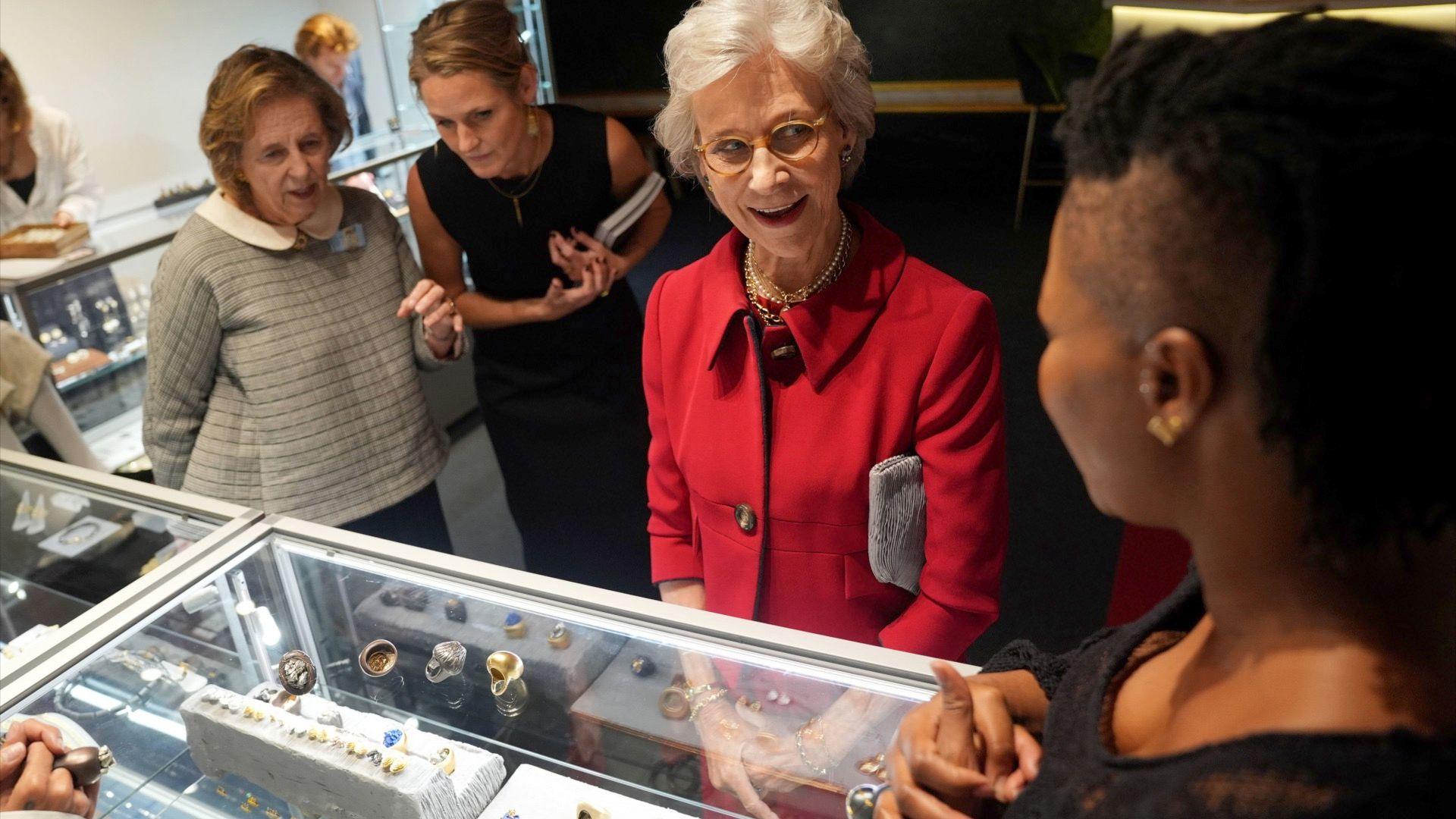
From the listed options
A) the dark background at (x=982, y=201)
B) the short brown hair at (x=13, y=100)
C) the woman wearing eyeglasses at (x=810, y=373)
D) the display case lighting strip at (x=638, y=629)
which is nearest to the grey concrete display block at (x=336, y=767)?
the display case lighting strip at (x=638, y=629)

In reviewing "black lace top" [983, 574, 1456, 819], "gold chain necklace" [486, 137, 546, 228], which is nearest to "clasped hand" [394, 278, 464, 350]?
"gold chain necklace" [486, 137, 546, 228]

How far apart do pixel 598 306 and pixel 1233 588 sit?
2.17 meters

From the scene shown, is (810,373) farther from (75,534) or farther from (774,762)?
(75,534)

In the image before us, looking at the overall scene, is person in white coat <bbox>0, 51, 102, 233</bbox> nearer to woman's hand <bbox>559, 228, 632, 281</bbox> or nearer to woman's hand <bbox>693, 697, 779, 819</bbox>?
woman's hand <bbox>559, 228, 632, 281</bbox>

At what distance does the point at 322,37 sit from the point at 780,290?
13.7 feet

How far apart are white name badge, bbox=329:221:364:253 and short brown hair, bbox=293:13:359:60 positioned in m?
2.92

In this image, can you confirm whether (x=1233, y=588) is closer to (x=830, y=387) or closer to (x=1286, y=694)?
(x=1286, y=694)

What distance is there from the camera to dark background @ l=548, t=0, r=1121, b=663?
3531mm

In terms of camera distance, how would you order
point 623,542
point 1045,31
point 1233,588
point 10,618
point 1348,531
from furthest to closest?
point 1045,31 < point 623,542 < point 10,618 < point 1233,588 < point 1348,531

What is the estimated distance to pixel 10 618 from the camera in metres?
2.10

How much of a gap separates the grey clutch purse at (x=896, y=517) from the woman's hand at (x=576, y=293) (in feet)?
4.24

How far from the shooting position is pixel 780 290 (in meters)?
1.53

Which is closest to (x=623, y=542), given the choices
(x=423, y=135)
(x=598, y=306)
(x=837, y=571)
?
(x=598, y=306)

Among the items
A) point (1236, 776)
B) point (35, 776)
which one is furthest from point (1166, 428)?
point (35, 776)
